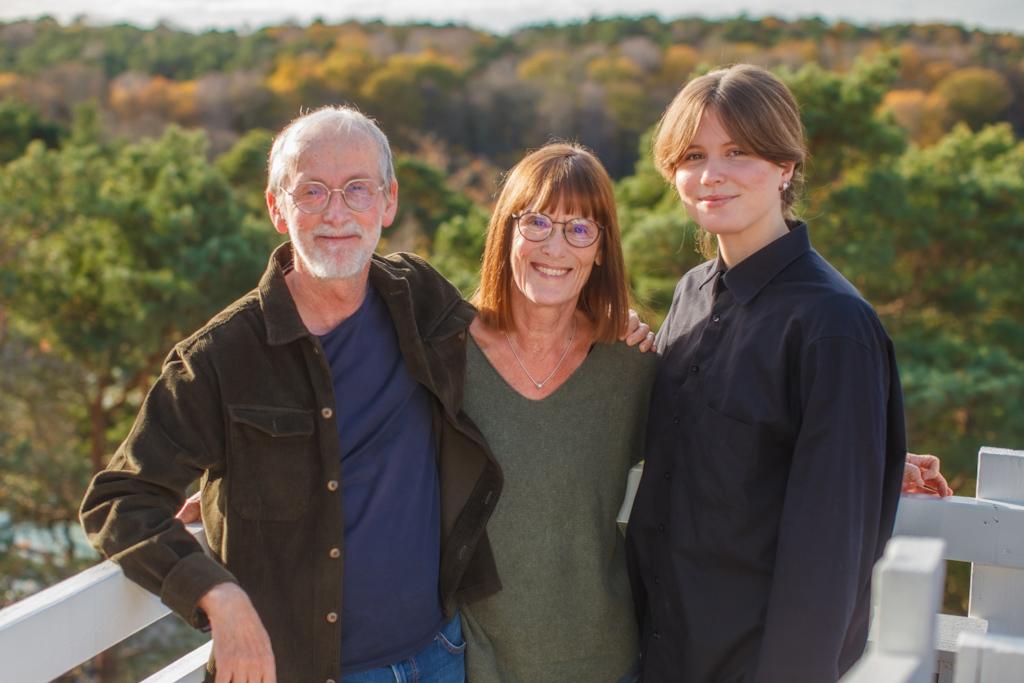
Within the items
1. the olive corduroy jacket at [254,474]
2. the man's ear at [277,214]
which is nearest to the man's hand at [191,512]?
the olive corduroy jacket at [254,474]

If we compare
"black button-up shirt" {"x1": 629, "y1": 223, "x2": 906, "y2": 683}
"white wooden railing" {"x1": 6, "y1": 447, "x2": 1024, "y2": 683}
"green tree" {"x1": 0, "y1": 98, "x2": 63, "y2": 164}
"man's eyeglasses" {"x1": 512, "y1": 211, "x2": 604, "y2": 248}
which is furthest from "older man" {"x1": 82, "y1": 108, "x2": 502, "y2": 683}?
"green tree" {"x1": 0, "y1": 98, "x2": 63, "y2": 164}

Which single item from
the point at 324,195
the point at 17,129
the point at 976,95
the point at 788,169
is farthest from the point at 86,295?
the point at 976,95

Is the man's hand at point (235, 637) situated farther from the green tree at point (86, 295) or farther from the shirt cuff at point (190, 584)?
the green tree at point (86, 295)

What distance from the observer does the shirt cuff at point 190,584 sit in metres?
1.74

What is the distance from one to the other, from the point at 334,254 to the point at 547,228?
0.47 meters

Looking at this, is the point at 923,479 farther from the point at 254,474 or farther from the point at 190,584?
the point at 190,584

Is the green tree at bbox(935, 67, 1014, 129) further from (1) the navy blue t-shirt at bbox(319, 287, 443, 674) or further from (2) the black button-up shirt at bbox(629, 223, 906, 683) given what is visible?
(1) the navy blue t-shirt at bbox(319, 287, 443, 674)

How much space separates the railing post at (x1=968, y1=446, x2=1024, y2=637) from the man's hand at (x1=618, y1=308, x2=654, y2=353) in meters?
0.72

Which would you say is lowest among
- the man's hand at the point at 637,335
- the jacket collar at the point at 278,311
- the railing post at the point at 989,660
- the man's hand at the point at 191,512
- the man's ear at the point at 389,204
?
Result: the man's hand at the point at 191,512

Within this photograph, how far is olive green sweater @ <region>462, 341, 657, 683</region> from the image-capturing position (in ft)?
7.13

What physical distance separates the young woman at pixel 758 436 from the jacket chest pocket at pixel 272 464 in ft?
2.28

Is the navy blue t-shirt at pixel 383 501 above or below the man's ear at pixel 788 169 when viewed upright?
below

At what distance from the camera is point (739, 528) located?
6.43 ft

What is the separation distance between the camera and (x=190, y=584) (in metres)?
1.75
